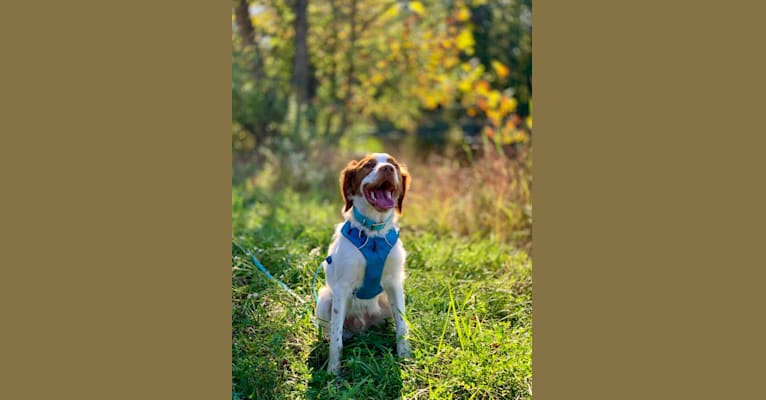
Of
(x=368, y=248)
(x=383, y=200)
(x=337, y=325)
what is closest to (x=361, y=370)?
(x=337, y=325)

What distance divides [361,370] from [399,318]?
0.38 metres

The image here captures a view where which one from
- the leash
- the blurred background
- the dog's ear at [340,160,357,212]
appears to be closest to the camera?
the dog's ear at [340,160,357,212]

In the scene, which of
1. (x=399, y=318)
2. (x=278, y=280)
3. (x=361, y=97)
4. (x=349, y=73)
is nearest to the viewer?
(x=399, y=318)

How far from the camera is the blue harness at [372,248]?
3793 millimetres

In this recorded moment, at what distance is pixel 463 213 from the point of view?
22.0 feet

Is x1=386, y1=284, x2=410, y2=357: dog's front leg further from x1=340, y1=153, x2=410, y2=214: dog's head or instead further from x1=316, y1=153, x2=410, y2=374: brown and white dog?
x1=340, y1=153, x2=410, y2=214: dog's head

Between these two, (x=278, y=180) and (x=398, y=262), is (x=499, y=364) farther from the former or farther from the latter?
(x=278, y=180)

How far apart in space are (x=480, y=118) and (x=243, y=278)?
1095 centimetres

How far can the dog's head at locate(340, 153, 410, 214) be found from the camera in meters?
3.65

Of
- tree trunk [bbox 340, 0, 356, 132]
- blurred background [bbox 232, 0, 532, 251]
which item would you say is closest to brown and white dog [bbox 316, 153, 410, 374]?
blurred background [bbox 232, 0, 532, 251]

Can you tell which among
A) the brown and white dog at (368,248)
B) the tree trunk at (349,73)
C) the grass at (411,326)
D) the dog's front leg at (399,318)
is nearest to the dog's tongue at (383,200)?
the brown and white dog at (368,248)

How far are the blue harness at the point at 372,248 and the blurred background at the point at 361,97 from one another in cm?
282

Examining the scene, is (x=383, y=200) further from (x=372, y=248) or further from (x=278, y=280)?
(x=278, y=280)

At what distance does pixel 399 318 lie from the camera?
153 inches
